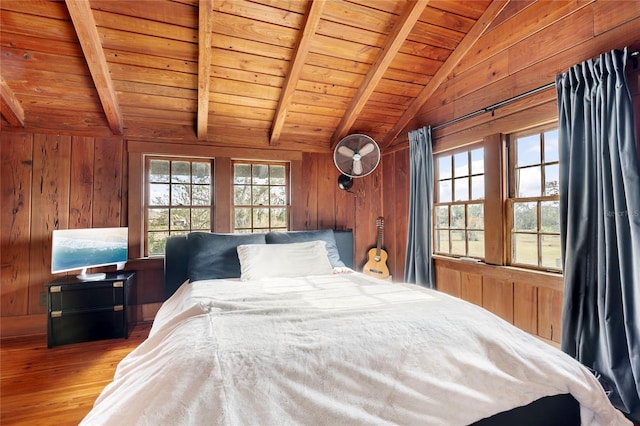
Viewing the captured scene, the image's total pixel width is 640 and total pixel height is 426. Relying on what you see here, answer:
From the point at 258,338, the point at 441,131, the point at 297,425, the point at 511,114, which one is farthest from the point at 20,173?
the point at 511,114

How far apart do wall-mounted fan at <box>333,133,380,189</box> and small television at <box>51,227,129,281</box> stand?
2.31m

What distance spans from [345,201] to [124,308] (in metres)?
2.61

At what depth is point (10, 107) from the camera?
2.64 m

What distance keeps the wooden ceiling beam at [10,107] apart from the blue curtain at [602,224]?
4215mm

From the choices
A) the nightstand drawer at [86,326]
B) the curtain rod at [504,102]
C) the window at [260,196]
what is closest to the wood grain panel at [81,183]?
the nightstand drawer at [86,326]

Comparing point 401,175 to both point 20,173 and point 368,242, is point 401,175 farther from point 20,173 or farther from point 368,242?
point 20,173

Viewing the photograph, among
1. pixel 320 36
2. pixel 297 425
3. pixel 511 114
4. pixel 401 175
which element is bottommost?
pixel 297 425

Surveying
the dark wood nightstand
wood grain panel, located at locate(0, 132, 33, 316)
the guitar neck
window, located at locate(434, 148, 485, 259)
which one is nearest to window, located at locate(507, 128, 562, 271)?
window, located at locate(434, 148, 485, 259)

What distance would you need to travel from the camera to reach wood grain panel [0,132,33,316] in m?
2.87

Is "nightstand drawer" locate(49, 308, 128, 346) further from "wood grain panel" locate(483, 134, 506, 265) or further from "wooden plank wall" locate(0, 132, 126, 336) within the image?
"wood grain panel" locate(483, 134, 506, 265)

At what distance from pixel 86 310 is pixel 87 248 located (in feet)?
1.79

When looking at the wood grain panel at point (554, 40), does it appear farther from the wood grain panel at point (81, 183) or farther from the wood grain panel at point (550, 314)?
the wood grain panel at point (81, 183)

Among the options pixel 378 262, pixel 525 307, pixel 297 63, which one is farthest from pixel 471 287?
pixel 297 63

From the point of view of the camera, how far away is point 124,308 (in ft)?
9.23
